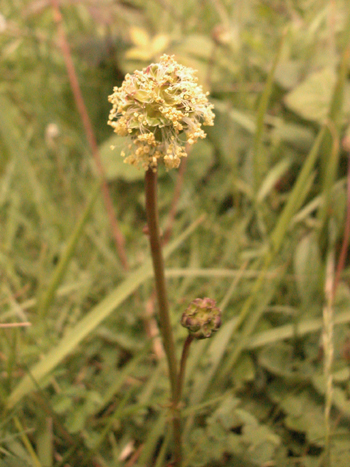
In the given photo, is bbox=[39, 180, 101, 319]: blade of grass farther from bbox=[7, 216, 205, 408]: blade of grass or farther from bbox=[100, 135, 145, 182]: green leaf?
bbox=[100, 135, 145, 182]: green leaf

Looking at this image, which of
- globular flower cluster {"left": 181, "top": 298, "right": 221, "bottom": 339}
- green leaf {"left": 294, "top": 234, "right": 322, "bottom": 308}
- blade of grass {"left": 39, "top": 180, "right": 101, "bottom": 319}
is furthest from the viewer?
green leaf {"left": 294, "top": 234, "right": 322, "bottom": 308}

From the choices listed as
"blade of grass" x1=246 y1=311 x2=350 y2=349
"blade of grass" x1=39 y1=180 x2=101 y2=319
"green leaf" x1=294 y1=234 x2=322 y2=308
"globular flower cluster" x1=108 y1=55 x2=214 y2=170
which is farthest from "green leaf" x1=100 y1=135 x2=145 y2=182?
"globular flower cluster" x1=108 y1=55 x2=214 y2=170

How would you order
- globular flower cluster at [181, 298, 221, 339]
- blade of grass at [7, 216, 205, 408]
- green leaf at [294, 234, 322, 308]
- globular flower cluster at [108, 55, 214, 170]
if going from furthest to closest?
green leaf at [294, 234, 322, 308] → blade of grass at [7, 216, 205, 408] → globular flower cluster at [181, 298, 221, 339] → globular flower cluster at [108, 55, 214, 170]

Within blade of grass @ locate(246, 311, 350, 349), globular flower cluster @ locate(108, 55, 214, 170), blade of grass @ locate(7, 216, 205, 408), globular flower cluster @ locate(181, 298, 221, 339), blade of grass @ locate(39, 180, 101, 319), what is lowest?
blade of grass @ locate(246, 311, 350, 349)

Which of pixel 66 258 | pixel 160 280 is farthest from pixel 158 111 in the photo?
pixel 66 258

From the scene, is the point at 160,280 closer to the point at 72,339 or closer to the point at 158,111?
the point at 158,111

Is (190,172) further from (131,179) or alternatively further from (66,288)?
(66,288)

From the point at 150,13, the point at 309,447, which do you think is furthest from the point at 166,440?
the point at 150,13
